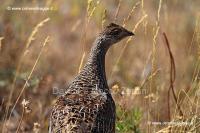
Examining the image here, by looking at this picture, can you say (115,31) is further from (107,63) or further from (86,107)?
(107,63)

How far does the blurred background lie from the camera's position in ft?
18.6

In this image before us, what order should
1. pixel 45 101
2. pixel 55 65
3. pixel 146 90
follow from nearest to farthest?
pixel 146 90 → pixel 45 101 → pixel 55 65

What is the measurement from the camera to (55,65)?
9.12 meters

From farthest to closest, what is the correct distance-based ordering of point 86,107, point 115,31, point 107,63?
point 107,63 < point 115,31 < point 86,107

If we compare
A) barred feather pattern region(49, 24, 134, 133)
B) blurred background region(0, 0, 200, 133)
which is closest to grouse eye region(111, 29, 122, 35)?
blurred background region(0, 0, 200, 133)

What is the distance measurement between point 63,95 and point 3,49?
2.87 m

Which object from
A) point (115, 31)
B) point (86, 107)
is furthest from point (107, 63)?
point (86, 107)

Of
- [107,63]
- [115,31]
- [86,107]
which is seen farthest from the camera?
[107,63]

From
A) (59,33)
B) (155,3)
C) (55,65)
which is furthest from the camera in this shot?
(155,3)

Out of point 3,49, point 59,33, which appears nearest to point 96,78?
point 3,49

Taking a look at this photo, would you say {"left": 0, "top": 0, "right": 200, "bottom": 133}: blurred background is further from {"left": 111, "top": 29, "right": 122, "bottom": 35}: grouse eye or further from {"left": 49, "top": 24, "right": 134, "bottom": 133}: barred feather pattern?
{"left": 49, "top": 24, "right": 134, "bottom": 133}: barred feather pattern

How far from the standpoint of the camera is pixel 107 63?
8.97 m

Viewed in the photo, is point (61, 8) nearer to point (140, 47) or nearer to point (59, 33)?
point (59, 33)

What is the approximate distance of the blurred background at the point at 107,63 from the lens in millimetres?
5684
